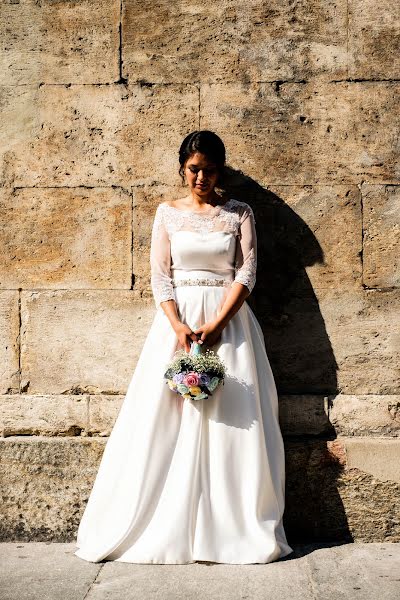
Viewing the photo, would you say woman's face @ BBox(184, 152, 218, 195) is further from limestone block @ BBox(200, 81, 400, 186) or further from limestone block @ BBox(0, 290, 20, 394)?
limestone block @ BBox(0, 290, 20, 394)

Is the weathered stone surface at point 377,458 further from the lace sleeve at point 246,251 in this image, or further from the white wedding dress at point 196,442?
the lace sleeve at point 246,251

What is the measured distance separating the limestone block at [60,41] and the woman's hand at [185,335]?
5.72 ft

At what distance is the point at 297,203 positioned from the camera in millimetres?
4977

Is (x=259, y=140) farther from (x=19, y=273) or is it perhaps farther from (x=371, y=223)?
(x=19, y=273)

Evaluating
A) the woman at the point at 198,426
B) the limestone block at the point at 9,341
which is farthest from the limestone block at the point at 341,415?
the limestone block at the point at 9,341

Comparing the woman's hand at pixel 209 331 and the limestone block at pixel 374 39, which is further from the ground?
the limestone block at pixel 374 39

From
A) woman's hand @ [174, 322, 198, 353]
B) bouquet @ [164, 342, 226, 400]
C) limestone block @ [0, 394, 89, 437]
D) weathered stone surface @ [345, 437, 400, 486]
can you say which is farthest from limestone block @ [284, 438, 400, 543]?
limestone block @ [0, 394, 89, 437]

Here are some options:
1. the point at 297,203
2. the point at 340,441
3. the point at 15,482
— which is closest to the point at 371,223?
the point at 297,203

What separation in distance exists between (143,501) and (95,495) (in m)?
0.33

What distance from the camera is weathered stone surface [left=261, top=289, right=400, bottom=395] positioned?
16.2ft

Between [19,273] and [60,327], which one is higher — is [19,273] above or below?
above

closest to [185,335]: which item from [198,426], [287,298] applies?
[198,426]

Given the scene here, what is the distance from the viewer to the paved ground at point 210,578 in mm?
3809

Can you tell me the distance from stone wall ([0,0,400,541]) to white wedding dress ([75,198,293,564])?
0.32m
